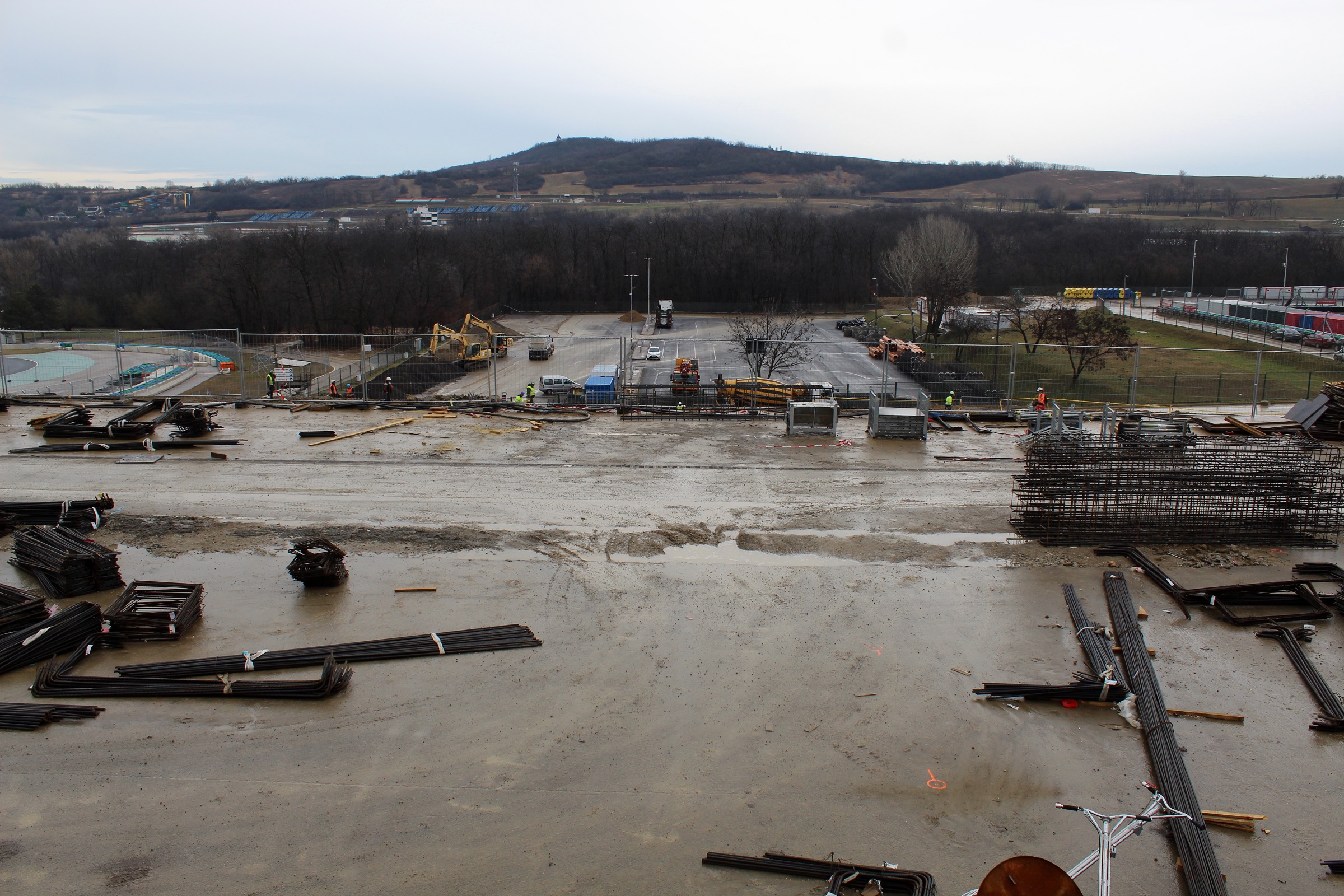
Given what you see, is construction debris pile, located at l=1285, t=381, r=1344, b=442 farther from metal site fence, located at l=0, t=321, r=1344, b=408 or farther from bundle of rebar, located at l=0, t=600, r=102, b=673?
bundle of rebar, located at l=0, t=600, r=102, b=673

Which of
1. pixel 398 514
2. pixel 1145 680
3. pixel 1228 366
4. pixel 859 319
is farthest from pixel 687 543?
pixel 859 319

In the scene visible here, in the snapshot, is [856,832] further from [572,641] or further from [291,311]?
[291,311]

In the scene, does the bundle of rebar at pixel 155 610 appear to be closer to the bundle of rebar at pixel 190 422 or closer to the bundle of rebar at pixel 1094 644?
the bundle of rebar at pixel 190 422

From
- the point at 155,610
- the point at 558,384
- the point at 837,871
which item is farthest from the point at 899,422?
A: the point at 558,384

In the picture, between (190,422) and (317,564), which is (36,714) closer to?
(317,564)

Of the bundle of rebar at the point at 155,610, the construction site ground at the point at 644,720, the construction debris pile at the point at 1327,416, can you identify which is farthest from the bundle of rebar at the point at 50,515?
the construction debris pile at the point at 1327,416

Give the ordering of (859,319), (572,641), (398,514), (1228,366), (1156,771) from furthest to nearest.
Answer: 1. (859,319)
2. (1228,366)
3. (398,514)
4. (572,641)
5. (1156,771)

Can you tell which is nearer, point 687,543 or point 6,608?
point 6,608
